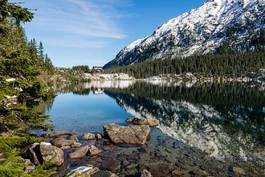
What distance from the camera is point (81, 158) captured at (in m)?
40.0

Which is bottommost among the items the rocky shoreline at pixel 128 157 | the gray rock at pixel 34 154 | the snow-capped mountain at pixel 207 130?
the snow-capped mountain at pixel 207 130

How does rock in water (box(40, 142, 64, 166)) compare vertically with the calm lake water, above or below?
above

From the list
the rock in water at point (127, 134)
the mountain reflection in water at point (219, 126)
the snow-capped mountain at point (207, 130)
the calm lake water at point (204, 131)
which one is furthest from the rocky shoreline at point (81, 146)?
the mountain reflection in water at point (219, 126)

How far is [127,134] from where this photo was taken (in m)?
49.5

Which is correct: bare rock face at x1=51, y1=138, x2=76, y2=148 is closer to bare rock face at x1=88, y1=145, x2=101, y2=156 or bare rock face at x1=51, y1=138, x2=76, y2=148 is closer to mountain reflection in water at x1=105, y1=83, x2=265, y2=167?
bare rock face at x1=88, y1=145, x2=101, y2=156

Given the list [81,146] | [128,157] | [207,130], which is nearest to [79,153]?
[81,146]

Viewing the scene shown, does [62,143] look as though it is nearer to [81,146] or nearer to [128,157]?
[81,146]

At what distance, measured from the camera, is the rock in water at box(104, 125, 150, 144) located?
4878cm

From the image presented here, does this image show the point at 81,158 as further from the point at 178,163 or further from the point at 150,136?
the point at 150,136

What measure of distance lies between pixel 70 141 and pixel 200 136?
20860 millimetres

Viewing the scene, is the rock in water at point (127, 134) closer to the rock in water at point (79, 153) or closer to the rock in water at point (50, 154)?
the rock in water at point (79, 153)

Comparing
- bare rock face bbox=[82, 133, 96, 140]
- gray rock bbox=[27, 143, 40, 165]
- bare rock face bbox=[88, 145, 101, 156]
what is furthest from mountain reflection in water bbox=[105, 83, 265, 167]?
gray rock bbox=[27, 143, 40, 165]

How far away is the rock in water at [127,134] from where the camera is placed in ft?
160

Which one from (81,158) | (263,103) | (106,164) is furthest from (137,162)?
(263,103)
